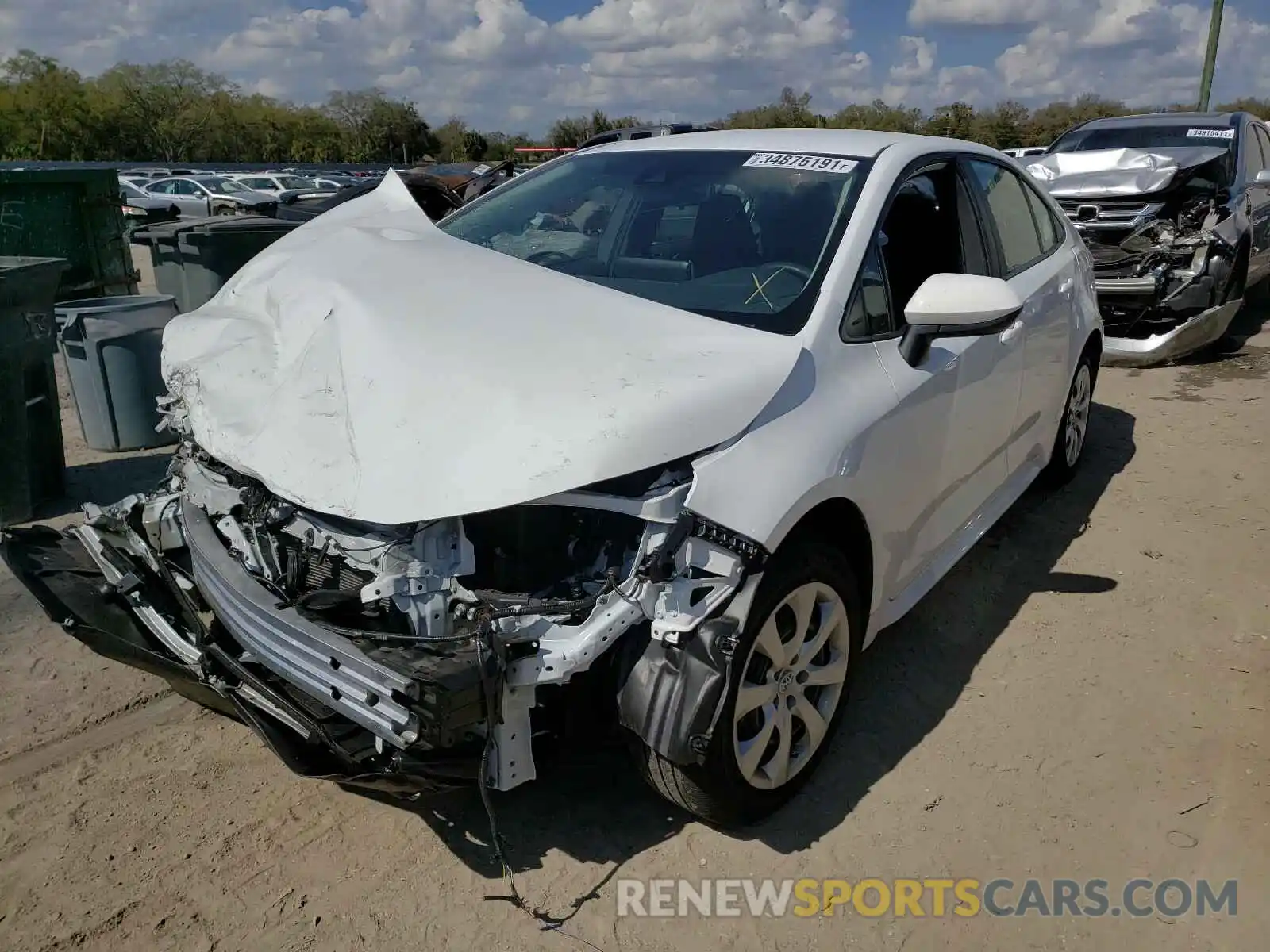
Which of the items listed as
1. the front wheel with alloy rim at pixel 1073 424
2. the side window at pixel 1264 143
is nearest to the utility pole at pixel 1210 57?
the side window at pixel 1264 143

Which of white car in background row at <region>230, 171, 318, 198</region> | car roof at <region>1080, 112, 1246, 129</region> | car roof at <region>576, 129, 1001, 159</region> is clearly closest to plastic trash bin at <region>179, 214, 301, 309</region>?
car roof at <region>576, 129, 1001, 159</region>

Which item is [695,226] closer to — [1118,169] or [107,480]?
[107,480]

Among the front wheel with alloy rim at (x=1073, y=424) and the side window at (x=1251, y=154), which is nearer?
the front wheel with alloy rim at (x=1073, y=424)

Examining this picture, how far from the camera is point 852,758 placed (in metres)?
2.99

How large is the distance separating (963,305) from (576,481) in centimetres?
134

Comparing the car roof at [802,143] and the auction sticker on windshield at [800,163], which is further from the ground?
the car roof at [802,143]

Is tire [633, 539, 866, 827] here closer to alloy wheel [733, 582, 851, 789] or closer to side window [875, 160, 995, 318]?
alloy wheel [733, 582, 851, 789]

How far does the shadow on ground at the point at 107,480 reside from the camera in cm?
485

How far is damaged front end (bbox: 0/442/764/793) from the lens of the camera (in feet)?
6.99

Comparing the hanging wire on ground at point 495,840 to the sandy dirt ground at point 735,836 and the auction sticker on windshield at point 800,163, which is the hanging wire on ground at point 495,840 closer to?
the sandy dirt ground at point 735,836

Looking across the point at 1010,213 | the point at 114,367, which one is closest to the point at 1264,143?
the point at 1010,213

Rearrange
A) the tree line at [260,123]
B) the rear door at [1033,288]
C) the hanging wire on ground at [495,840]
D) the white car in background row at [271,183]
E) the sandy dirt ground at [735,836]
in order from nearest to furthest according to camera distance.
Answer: the hanging wire on ground at [495,840]
the sandy dirt ground at [735,836]
the rear door at [1033,288]
the white car in background row at [271,183]
the tree line at [260,123]

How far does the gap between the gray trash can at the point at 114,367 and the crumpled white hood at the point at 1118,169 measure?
7.01 m

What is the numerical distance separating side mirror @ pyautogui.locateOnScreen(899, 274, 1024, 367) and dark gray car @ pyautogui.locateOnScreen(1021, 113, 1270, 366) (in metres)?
5.53
